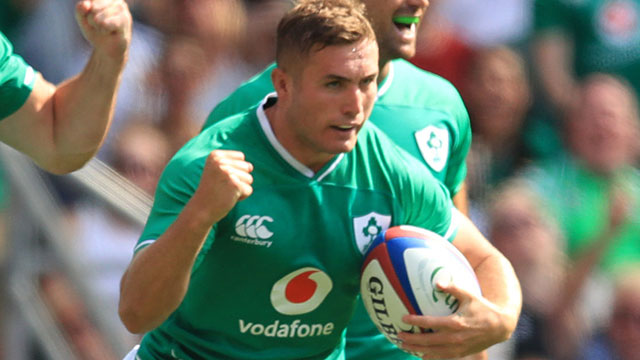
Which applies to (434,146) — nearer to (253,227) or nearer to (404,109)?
(404,109)

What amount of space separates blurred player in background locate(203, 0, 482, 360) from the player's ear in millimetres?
652

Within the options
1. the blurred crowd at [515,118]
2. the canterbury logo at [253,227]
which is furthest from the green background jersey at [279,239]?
the blurred crowd at [515,118]

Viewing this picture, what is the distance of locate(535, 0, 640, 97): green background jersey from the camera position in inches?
273

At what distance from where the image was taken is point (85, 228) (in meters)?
5.92

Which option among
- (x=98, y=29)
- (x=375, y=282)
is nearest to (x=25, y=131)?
(x=98, y=29)

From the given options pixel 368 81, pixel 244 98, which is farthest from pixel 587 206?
pixel 368 81

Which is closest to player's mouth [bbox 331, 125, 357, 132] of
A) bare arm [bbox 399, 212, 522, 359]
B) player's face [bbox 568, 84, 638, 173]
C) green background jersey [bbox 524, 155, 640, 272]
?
bare arm [bbox 399, 212, 522, 359]

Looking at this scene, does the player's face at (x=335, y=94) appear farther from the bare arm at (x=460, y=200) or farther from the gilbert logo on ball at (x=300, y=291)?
the bare arm at (x=460, y=200)

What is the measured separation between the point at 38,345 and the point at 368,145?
8.07 ft

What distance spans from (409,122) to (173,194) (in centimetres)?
127

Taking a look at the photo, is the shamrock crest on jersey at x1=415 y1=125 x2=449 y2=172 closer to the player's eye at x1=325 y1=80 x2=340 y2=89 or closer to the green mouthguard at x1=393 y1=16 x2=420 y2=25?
the green mouthguard at x1=393 y1=16 x2=420 y2=25

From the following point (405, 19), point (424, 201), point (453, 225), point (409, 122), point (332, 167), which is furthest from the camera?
point (409, 122)

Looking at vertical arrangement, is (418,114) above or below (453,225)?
above

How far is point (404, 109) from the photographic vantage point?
14.0 ft
